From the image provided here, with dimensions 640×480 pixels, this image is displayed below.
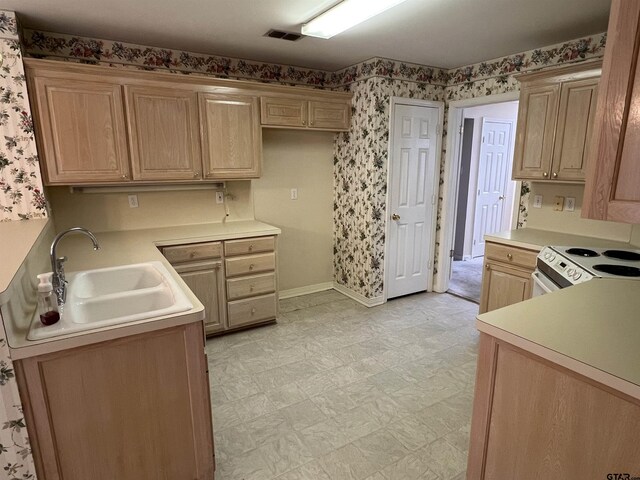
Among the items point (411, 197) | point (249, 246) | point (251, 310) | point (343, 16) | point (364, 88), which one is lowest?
point (251, 310)

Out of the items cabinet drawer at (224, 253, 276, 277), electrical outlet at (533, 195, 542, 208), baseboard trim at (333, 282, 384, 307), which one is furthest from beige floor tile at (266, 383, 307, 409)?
electrical outlet at (533, 195, 542, 208)

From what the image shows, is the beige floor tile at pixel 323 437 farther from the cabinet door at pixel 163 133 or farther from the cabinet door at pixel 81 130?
the cabinet door at pixel 81 130

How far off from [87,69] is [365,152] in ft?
7.78

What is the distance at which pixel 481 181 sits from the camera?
5543 mm

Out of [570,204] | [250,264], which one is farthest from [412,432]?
[570,204]

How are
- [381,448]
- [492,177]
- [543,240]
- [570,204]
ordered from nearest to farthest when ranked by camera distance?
[381,448] < [543,240] < [570,204] < [492,177]

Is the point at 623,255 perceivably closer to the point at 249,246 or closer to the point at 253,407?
the point at 253,407

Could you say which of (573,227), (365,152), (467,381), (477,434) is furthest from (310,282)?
(477,434)

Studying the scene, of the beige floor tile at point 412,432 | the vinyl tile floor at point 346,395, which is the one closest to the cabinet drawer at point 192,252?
the vinyl tile floor at point 346,395

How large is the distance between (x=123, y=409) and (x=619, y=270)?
2462 millimetres

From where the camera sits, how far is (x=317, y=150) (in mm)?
4105

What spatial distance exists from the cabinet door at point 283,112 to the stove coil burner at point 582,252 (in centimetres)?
242

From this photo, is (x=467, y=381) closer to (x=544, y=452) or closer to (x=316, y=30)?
(x=544, y=452)

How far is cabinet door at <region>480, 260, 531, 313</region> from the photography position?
110 inches
